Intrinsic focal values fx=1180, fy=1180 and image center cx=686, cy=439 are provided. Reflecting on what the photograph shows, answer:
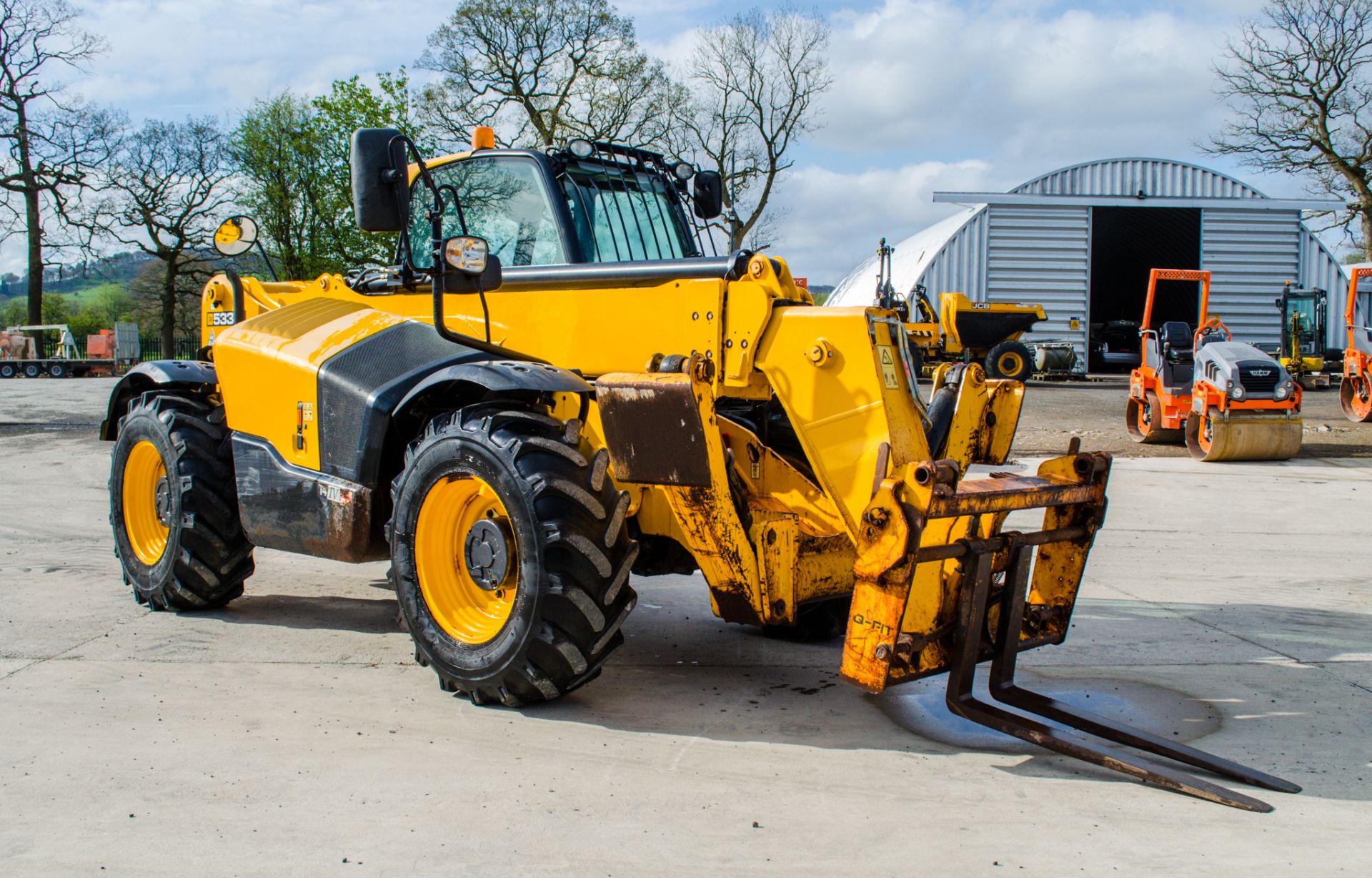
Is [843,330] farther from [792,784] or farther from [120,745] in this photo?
[120,745]

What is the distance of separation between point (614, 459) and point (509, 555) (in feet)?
1.85

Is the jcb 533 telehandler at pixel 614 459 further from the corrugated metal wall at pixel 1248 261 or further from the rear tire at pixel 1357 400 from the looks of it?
the corrugated metal wall at pixel 1248 261

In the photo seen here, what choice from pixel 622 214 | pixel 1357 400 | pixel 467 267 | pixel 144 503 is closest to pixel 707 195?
pixel 622 214

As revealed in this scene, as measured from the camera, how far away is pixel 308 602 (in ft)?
22.5

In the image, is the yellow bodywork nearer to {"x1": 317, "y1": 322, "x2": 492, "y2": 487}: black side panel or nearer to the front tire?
{"x1": 317, "y1": 322, "x2": 492, "y2": 487}: black side panel

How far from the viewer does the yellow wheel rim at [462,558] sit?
471 centimetres

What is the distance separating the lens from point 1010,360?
90.0 feet

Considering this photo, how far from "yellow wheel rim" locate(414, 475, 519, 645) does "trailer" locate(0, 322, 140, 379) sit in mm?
36520

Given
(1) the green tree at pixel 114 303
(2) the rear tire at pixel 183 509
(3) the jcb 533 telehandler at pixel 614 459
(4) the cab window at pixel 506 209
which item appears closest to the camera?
(3) the jcb 533 telehandler at pixel 614 459

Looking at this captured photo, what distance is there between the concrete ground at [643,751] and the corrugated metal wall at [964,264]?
2687 centimetres

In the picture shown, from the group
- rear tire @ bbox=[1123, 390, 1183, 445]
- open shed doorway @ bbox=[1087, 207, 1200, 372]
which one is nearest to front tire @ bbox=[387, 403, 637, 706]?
rear tire @ bbox=[1123, 390, 1183, 445]

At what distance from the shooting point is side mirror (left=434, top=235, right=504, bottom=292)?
188 inches

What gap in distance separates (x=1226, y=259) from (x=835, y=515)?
112ft

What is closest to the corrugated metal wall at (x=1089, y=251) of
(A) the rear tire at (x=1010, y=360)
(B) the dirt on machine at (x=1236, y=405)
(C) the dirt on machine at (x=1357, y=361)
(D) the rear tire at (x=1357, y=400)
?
(A) the rear tire at (x=1010, y=360)
